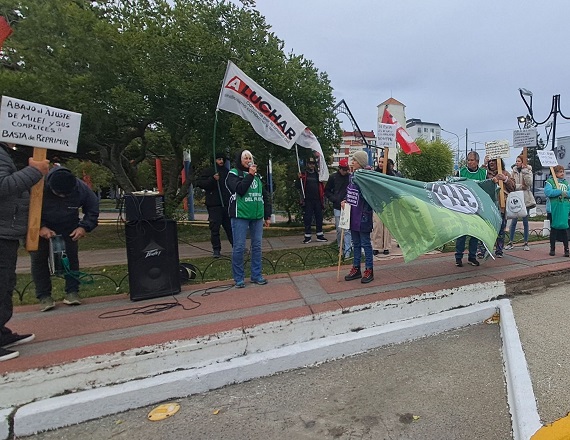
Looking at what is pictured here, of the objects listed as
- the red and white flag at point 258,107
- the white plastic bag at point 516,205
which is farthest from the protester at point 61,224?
the white plastic bag at point 516,205

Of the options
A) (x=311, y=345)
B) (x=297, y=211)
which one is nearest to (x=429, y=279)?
(x=311, y=345)

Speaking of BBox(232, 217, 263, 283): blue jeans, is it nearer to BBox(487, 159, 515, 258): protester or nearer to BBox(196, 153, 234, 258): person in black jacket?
BBox(196, 153, 234, 258): person in black jacket

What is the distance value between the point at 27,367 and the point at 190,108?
22.6 ft

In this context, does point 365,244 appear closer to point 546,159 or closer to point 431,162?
point 546,159

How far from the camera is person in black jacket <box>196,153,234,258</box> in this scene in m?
7.27

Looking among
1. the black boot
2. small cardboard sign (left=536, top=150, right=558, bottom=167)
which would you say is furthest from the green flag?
small cardboard sign (left=536, top=150, right=558, bottom=167)

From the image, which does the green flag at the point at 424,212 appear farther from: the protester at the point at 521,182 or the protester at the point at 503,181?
the protester at the point at 521,182

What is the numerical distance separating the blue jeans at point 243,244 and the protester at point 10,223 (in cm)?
234

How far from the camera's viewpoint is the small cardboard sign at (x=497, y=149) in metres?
7.21

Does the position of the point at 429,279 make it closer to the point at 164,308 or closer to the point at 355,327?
the point at 355,327

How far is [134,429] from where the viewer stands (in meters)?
2.70

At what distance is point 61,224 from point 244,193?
2.22m

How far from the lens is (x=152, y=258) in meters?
4.69

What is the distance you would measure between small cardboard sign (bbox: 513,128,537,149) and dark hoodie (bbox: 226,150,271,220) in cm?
701
